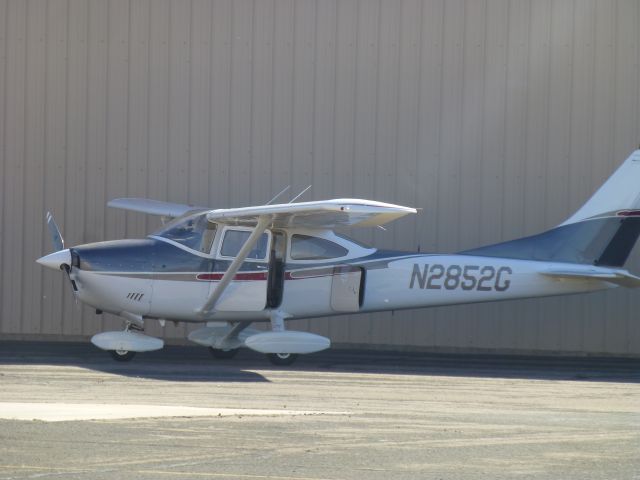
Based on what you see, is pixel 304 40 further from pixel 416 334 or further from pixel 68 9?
pixel 416 334

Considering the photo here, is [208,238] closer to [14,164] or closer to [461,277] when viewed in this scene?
[461,277]

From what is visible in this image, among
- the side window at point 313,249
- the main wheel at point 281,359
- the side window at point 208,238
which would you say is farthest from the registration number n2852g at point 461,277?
the side window at point 208,238

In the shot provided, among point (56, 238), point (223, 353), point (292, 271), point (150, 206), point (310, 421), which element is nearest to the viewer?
point (310, 421)

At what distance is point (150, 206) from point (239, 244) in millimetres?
2663

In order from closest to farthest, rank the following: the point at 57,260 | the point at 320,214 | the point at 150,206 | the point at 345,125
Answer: the point at 320,214
the point at 57,260
the point at 150,206
the point at 345,125

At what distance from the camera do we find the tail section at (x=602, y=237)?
15.2m

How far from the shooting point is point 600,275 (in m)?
14.7

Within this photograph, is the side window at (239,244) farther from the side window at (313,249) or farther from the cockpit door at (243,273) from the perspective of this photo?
the side window at (313,249)

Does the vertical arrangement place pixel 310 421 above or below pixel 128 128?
below

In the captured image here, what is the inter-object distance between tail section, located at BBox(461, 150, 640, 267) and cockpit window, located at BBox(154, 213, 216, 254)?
3.57 meters

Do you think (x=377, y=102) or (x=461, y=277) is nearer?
(x=461, y=277)

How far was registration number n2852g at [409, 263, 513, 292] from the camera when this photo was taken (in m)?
14.8

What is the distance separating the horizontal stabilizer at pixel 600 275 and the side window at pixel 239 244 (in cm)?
379

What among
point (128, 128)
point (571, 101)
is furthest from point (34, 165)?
point (571, 101)
